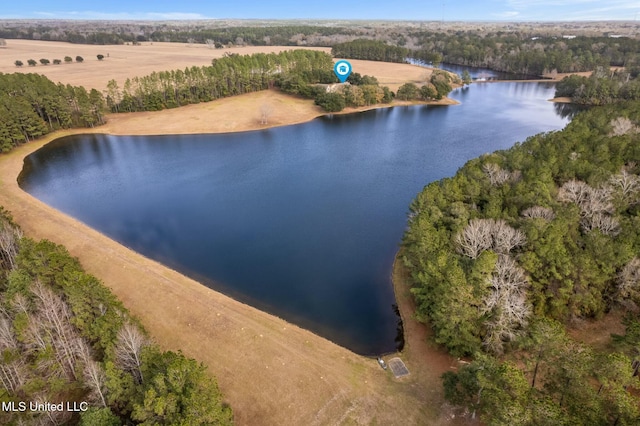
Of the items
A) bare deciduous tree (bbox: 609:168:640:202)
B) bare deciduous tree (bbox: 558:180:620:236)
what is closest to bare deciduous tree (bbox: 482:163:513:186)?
bare deciduous tree (bbox: 558:180:620:236)

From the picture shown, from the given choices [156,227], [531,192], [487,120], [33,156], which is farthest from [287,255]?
[487,120]

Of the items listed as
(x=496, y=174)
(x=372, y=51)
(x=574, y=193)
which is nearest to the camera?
(x=574, y=193)

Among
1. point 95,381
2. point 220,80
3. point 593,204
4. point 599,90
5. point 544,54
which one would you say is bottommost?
point 95,381

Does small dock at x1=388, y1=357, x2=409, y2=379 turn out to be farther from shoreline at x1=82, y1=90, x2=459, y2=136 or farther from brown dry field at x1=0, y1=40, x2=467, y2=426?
shoreline at x1=82, y1=90, x2=459, y2=136

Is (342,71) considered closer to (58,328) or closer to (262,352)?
(262,352)

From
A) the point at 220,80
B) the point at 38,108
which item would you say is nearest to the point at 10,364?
the point at 38,108

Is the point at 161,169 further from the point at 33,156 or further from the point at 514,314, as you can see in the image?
the point at 514,314
